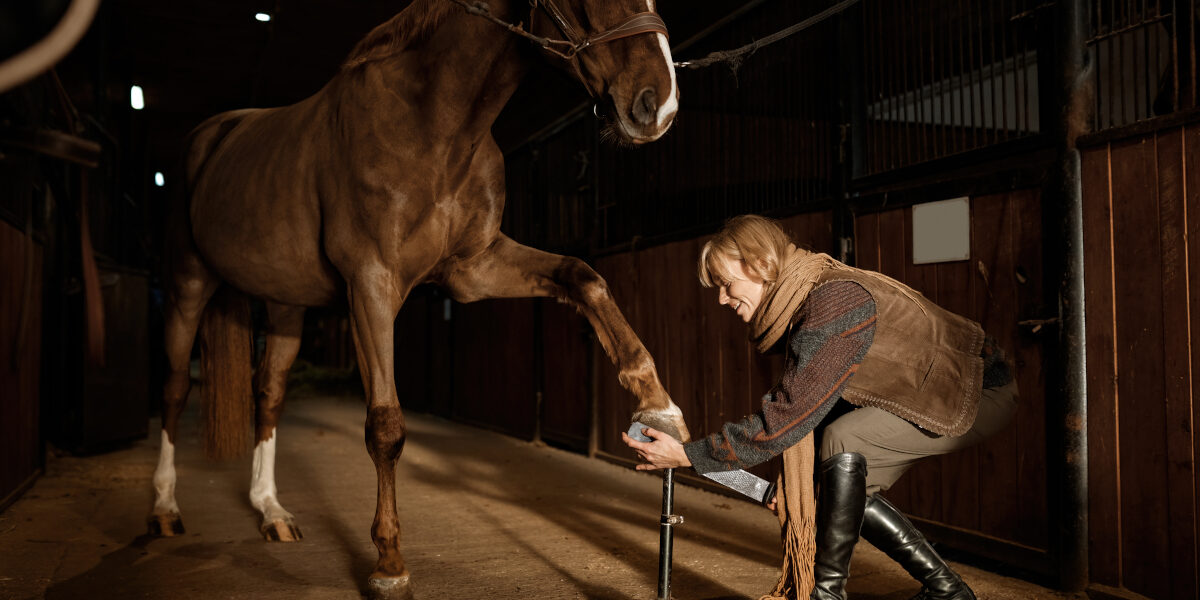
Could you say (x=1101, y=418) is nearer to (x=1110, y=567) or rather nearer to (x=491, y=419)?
(x=1110, y=567)

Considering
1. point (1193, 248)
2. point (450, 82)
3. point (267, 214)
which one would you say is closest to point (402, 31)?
point (450, 82)

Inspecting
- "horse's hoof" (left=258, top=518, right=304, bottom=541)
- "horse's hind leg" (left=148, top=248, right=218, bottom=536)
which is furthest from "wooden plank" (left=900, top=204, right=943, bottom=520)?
"horse's hind leg" (left=148, top=248, right=218, bottom=536)

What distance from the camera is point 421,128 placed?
257cm

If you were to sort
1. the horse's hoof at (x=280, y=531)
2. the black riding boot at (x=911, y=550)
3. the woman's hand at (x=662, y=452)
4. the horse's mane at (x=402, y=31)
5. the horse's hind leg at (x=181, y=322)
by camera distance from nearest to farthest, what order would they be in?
1. the woman's hand at (x=662, y=452)
2. the black riding boot at (x=911, y=550)
3. the horse's mane at (x=402, y=31)
4. the horse's hoof at (x=280, y=531)
5. the horse's hind leg at (x=181, y=322)

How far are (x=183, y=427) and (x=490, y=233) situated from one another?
6396mm

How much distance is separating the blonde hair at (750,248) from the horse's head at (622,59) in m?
0.31

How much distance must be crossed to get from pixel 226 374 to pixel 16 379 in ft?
3.57

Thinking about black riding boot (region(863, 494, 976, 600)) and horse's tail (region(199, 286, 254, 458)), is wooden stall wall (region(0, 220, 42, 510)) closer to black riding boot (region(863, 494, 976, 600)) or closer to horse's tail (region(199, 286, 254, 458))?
horse's tail (region(199, 286, 254, 458))

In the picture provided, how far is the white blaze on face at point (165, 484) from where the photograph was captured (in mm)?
3498

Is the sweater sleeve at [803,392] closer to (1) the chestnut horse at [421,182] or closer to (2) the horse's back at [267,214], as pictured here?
(1) the chestnut horse at [421,182]

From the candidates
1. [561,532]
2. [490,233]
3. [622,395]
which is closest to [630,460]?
[622,395]

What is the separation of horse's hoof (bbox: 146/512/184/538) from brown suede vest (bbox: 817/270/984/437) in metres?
2.88

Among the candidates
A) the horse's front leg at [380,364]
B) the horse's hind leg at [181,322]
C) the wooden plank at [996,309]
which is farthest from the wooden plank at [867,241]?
the horse's hind leg at [181,322]

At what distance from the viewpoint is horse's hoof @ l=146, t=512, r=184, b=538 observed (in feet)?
11.2
